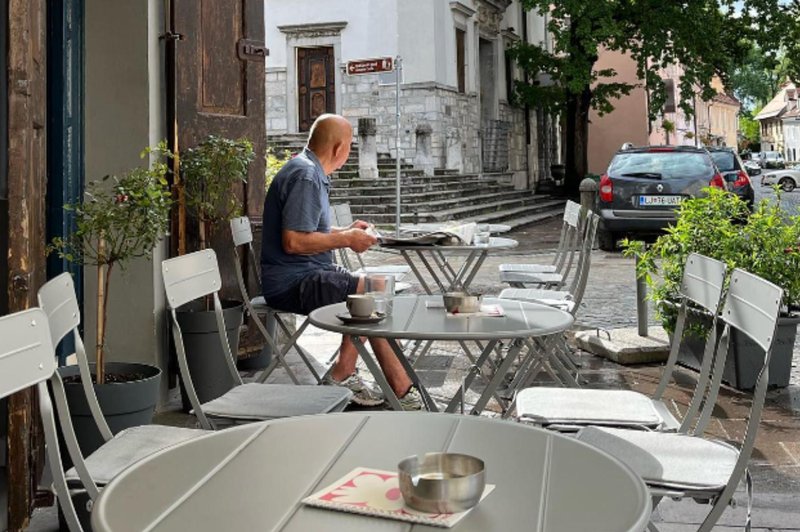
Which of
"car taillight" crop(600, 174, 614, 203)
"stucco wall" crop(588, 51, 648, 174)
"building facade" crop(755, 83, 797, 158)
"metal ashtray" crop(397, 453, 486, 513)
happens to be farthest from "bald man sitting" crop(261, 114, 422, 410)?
"building facade" crop(755, 83, 797, 158)

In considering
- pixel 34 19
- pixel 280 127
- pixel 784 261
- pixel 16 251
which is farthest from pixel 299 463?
pixel 280 127

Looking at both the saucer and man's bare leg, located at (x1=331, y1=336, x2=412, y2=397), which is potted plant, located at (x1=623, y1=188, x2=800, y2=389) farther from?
the saucer

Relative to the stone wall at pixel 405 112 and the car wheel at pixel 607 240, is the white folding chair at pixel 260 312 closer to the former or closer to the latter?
the car wheel at pixel 607 240

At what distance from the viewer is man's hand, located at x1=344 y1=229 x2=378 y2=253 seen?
17.5 ft

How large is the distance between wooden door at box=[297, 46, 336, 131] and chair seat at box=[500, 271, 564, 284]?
17.5 metres

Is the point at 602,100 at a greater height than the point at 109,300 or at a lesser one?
greater

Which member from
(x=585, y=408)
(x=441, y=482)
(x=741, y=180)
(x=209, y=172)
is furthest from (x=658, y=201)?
(x=441, y=482)

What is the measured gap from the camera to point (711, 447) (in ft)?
10.6

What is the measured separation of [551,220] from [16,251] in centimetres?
2011

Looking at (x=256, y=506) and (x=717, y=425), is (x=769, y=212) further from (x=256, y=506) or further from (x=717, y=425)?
(x=256, y=506)

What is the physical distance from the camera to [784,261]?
6.10 metres

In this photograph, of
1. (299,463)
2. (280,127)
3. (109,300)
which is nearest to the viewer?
(299,463)

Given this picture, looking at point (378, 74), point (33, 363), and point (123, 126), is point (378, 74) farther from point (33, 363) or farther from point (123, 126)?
point (33, 363)

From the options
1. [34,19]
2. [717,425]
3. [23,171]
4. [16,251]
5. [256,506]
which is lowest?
[717,425]
